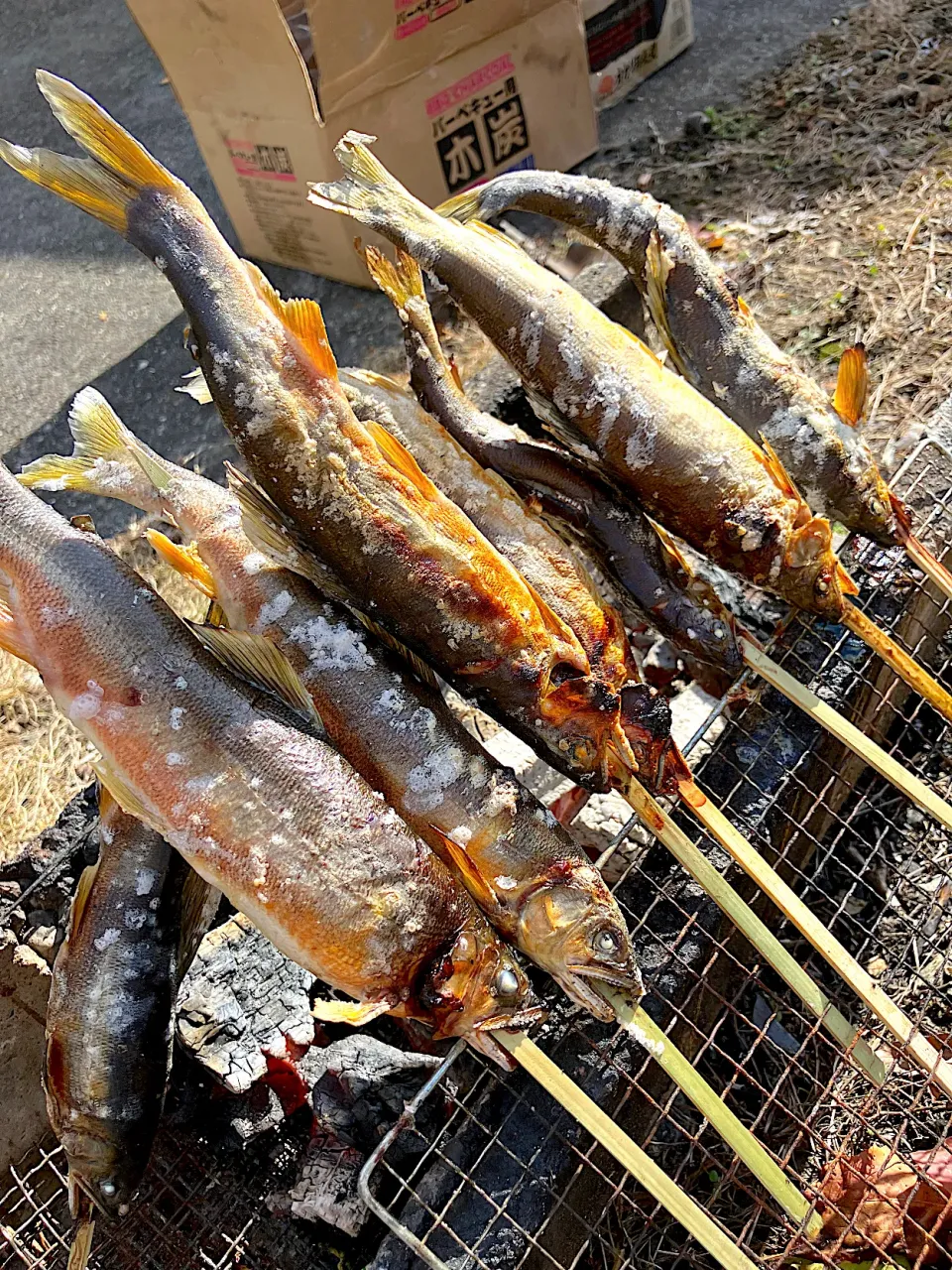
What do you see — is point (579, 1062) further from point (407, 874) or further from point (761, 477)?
point (761, 477)

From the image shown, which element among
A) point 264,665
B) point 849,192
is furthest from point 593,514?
point 849,192

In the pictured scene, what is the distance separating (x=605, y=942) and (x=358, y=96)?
527cm

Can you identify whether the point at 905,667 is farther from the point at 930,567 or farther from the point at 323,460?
the point at 323,460

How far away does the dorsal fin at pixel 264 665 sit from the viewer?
269 centimetres

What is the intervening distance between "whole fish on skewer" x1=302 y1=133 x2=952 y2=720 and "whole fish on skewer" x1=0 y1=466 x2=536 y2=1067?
1474 mm

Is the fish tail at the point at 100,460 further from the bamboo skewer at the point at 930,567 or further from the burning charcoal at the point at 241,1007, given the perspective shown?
the bamboo skewer at the point at 930,567

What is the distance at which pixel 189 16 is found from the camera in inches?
217

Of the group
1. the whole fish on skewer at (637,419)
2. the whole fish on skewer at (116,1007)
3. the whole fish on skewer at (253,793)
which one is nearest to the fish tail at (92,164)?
the whole fish on skewer at (637,419)

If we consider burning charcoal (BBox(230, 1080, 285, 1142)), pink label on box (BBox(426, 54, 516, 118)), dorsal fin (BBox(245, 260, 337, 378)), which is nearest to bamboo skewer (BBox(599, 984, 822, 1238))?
burning charcoal (BBox(230, 1080, 285, 1142))

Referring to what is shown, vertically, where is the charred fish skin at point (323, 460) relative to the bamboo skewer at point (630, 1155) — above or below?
above

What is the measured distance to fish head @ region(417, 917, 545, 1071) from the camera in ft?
7.95

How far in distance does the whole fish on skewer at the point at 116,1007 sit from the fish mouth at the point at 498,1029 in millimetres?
1051

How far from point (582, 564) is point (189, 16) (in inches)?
180

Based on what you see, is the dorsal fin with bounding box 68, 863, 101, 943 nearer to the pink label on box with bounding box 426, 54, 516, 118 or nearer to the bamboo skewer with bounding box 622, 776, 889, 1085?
the bamboo skewer with bounding box 622, 776, 889, 1085
